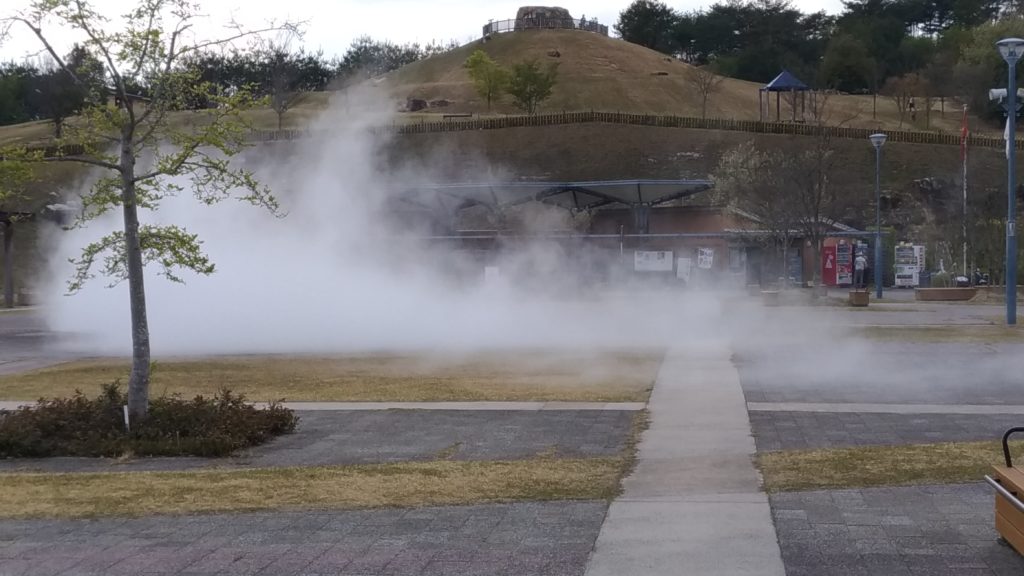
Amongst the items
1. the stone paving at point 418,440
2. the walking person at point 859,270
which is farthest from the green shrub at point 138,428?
the walking person at point 859,270

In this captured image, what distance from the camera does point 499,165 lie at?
240 ft

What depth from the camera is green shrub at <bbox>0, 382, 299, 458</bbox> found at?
1048 cm

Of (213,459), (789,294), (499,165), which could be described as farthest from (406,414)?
(499,165)

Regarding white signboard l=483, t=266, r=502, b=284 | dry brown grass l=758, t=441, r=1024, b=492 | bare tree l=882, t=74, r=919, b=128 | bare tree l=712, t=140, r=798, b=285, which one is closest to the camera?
dry brown grass l=758, t=441, r=1024, b=492

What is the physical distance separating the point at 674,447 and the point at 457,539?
3.75 metres

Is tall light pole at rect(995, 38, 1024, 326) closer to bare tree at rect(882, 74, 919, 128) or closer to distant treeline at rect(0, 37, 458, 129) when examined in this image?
distant treeline at rect(0, 37, 458, 129)

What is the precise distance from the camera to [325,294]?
25719mm

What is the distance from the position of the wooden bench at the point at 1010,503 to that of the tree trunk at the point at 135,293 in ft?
27.3

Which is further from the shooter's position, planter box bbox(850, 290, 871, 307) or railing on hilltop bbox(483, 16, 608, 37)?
railing on hilltop bbox(483, 16, 608, 37)

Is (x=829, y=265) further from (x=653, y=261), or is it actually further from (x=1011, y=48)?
(x=1011, y=48)

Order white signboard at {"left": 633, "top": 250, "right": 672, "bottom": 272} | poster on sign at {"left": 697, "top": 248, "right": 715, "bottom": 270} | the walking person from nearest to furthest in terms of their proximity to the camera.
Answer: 1. white signboard at {"left": 633, "top": 250, "right": 672, "bottom": 272}
2. poster on sign at {"left": 697, "top": 248, "right": 715, "bottom": 270}
3. the walking person

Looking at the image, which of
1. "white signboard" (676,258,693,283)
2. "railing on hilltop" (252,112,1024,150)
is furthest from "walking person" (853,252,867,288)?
"railing on hilltop" (252,112,1024,150)

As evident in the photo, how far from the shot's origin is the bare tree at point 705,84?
301 ft

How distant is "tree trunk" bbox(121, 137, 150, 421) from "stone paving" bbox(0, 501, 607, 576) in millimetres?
3541
